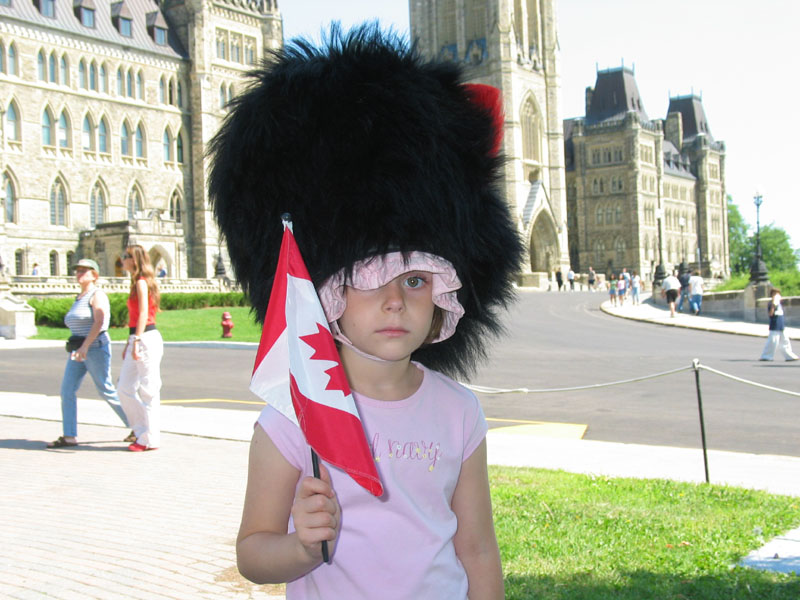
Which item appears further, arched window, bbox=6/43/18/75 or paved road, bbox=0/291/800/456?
arched window, bbox=6/43/18/75

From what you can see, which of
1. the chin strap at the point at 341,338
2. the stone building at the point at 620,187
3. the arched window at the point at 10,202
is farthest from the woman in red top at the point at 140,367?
the stone building at the point at 620,187

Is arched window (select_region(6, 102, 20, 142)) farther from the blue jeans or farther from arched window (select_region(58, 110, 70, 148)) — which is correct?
the blue jeans

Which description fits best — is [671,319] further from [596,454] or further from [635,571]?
[635,571]

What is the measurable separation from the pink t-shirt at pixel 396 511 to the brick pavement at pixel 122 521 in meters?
2.40

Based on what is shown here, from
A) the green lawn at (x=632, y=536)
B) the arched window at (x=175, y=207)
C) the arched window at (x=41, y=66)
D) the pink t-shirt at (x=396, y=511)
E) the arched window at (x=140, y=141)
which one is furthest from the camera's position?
the arched window at (x=175, y=207)

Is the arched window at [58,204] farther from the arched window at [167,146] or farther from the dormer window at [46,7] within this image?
the dormer window at [46,7]

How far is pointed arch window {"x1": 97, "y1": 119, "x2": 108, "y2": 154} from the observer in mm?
50469

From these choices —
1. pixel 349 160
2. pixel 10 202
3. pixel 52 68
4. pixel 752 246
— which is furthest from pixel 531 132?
pixel 349 160

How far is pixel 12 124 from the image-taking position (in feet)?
153

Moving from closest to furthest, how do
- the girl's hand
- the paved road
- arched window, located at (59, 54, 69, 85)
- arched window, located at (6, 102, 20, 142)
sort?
the girl's hand < the paved road < arched window, located at (6, 102, 20, 142) < arched window, located at (59, 54, 69, 85)

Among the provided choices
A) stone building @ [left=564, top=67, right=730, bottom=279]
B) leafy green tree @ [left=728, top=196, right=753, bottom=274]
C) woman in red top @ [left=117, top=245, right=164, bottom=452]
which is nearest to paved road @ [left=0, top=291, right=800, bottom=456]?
woman in red top @ [left=117, top=245, right=164, bottom=452]

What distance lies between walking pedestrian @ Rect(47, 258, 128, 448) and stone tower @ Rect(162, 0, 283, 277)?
44.6m

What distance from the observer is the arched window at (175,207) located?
54344 millimetres

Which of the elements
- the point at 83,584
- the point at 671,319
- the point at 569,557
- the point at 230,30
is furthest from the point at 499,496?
the point at 230,30
